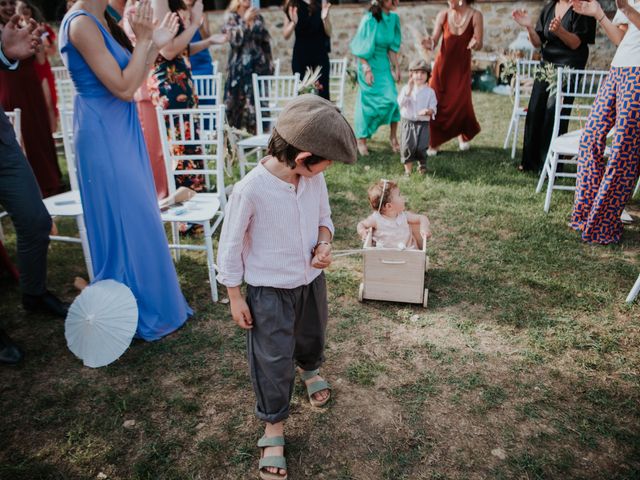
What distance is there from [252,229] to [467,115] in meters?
5.58

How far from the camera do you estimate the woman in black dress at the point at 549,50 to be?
16.8ft

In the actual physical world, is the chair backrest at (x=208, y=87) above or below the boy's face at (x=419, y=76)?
below

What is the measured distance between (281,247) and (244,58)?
5.30 meters

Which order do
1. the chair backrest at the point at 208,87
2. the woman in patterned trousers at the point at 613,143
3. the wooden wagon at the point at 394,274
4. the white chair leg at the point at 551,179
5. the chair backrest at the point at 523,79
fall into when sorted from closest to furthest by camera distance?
the wooden wagon at the point at 394,274 < the woman in patterned trousers at the point at 613,143 < the white chair leg at the point at 551,179 < the chair backrest at the point at 208,87 < the chair backrest at the point at 523,79

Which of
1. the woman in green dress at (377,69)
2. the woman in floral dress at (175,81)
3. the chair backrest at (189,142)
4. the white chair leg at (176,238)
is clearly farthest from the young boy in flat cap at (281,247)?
the woman in green dress at (377,69)

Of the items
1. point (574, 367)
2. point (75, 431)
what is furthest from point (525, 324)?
point (75, 431)

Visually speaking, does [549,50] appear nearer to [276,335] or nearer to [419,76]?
[419,76]

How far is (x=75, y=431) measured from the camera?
2.49 meters

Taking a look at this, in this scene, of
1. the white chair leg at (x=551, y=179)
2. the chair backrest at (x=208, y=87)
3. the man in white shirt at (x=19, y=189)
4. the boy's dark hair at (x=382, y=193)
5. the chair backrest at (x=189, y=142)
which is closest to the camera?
the man in white shirt at (x=19, y=189)

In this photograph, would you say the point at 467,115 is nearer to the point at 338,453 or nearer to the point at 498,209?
the point at 498,209

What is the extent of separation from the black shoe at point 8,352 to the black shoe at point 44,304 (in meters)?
0.36

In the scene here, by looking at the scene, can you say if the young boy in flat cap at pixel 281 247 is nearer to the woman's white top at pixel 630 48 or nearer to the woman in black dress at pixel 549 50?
the woman's white top at pixel 630 48

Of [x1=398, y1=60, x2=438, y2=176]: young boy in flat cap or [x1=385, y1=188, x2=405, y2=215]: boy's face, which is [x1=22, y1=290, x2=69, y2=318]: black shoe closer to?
[x1=385, y1=188, x2=405, y2=215]: boy's face

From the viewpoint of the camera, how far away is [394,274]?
336 cm
